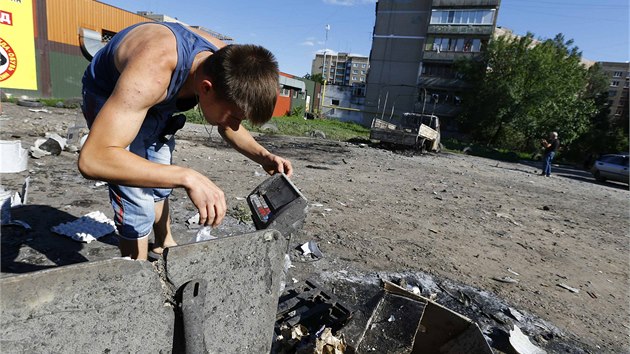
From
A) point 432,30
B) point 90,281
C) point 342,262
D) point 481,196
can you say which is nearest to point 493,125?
point 432,30

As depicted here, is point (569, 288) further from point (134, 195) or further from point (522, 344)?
point (134, 195)

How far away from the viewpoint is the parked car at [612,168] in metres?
12.7

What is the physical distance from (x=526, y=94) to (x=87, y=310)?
3370 cm

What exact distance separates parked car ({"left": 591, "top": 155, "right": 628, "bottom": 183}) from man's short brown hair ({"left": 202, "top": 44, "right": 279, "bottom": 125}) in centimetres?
1595

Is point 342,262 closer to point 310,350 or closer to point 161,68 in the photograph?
point 310,350

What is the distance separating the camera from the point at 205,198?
1.18 m

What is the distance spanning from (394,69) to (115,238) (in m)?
39.1

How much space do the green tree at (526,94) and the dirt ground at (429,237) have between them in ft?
81.1

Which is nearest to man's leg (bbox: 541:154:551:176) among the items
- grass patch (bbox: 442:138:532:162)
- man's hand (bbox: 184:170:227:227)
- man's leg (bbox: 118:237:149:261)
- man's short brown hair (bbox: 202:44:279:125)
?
grass patch (bbox: 442:138:532:162)

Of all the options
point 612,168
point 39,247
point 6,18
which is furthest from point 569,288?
point 6,18

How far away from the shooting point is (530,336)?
2.26 m

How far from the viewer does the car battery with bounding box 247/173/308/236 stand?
4.60 feet

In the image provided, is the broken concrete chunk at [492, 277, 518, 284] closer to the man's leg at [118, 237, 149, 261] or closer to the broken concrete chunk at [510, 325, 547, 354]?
the broken concrete chunk at [510, 325, 547, 354]

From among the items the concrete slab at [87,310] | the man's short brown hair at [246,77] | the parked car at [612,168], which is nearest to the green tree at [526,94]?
the parked car at [612,168]
